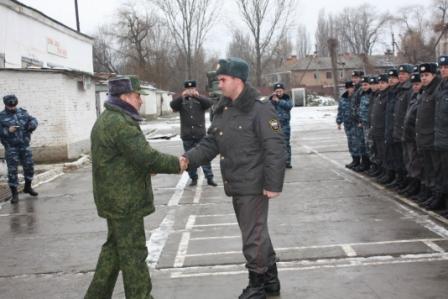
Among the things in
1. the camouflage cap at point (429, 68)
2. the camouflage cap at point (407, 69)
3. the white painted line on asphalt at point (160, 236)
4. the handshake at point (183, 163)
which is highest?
the camouflage cap at point (407, 69)

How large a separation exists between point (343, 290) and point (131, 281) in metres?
1.80

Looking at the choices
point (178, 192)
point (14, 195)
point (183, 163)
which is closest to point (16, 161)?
point (14, 195)

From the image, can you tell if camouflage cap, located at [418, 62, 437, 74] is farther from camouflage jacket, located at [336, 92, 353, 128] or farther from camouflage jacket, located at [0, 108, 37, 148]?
camouflage jacket, located at [0, 108, 37, 148]

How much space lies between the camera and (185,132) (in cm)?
1099

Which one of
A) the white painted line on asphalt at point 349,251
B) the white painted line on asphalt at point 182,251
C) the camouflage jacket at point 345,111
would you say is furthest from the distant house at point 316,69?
the white painted line on asphalt at point 349,251

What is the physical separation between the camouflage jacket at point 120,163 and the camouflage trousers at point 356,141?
8.06 m

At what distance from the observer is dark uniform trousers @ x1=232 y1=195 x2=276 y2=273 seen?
467 centimetres

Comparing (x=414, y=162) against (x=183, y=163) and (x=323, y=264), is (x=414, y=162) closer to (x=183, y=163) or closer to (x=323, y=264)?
(x=323, y=264)

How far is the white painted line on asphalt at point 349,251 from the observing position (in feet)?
19.5

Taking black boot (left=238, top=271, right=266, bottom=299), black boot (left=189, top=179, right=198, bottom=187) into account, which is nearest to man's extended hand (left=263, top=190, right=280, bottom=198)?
black boot (left=238, top=271, right=266, bottom=299)

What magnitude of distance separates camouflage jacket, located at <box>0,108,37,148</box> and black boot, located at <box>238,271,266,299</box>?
697 cm

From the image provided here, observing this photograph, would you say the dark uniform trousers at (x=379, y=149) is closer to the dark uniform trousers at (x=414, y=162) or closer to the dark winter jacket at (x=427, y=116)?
the dark uniform trousers at (x=414, y=162)

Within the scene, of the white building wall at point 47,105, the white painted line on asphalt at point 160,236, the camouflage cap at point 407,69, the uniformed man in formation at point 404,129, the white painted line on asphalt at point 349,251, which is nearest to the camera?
the white painted line on asphalt at point 349,251

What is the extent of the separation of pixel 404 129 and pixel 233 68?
4700mm
